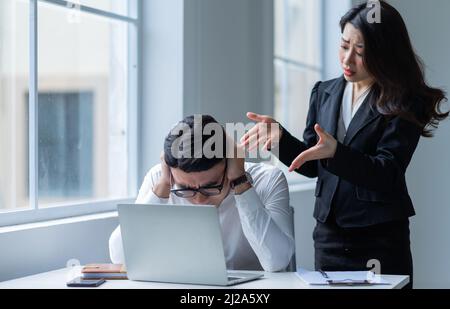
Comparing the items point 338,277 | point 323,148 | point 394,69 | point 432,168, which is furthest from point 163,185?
point 432,168

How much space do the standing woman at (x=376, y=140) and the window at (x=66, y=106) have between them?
83 cm

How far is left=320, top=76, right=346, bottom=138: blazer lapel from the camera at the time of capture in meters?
2.71

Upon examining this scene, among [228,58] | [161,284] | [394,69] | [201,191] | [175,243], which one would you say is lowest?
[161,284]

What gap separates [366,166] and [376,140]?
0.22 m

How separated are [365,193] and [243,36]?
1457 mm

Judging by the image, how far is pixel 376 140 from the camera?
262 cm

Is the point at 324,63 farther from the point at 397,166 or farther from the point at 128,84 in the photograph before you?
the point at 397,166

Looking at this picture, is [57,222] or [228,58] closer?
[57,222]

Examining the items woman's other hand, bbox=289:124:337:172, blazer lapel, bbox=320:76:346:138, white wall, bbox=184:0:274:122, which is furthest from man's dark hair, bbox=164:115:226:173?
white wall, bbox=184:0:274:122

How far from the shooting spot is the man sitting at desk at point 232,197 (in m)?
2.34

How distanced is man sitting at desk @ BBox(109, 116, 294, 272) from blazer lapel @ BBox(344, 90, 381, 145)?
29 cm

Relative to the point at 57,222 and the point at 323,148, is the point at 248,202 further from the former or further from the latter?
the point at 57,222
